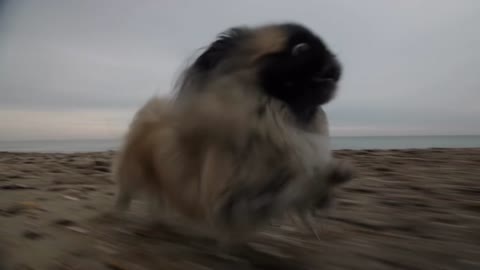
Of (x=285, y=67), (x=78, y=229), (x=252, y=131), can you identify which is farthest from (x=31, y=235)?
(x=285, y=67)

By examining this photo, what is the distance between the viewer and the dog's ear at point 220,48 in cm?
191

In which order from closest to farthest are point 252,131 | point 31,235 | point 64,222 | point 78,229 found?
point 252,131, point 31,235, point 78,229, point 64,222

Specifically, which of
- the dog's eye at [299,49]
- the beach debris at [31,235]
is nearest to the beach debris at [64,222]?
the beach debris at [31,235]

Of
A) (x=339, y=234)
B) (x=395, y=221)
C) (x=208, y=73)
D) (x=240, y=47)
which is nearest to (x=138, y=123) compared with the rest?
(x=208, y=73)

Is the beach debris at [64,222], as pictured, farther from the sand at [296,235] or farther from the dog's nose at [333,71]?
the dog's nose at [333,71]

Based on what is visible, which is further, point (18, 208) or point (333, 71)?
point (18, 208)

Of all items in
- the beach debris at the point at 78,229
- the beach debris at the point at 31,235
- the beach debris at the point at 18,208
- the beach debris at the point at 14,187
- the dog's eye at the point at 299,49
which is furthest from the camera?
the beach debris at the point at 14,187

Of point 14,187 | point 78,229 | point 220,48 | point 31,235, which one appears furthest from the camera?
point 14,187

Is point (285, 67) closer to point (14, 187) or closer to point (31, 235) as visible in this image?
point (31, 235)

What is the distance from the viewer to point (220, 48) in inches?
76.5

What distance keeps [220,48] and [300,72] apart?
411mm

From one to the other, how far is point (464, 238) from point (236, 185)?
0.91 meters

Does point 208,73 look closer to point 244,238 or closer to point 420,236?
point 244,238

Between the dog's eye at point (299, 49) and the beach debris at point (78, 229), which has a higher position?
the dog's eye at point (299, 49)
